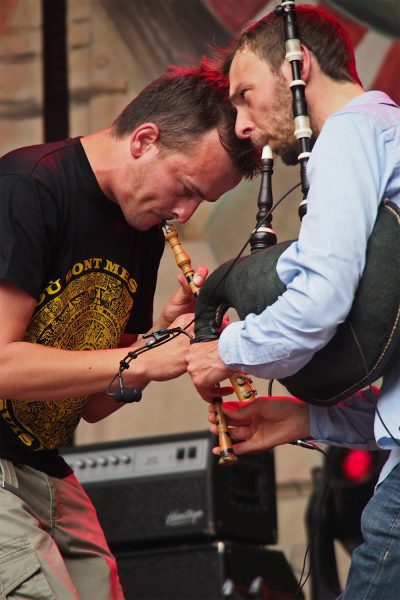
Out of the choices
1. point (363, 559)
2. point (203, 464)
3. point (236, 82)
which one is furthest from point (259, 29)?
point (203, 464)

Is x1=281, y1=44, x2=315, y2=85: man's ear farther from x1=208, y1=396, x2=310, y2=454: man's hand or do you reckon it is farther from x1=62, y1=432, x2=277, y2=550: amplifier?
x1=62, y1=432, x2=277, y2=550: amplifier

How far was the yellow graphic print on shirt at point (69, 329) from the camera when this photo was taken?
8.95 ft

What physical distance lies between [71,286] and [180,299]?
1.22ft

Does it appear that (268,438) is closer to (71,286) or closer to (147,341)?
(147,341)

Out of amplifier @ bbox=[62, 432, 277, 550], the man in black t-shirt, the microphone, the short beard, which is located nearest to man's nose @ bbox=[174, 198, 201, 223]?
the man in black t-shirt

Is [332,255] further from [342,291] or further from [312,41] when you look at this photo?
[312,41]

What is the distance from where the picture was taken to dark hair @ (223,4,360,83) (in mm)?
2445

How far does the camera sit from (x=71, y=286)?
2744 millimetres

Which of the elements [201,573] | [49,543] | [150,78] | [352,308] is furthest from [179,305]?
[150,78]

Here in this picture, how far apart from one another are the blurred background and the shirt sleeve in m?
3.25

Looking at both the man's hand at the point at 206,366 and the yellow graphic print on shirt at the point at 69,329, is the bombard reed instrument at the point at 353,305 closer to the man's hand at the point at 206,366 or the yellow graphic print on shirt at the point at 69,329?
the man's hand at the point at 206,366

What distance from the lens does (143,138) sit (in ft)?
9.47

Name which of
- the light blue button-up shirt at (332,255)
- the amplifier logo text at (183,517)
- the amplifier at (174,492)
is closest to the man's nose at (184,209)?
the light blue button-up shirt at (332,255)

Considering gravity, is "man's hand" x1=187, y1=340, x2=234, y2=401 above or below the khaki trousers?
above
